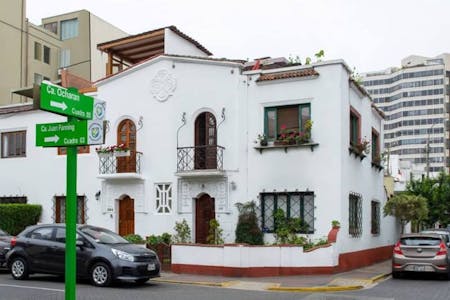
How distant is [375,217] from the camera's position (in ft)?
82.6

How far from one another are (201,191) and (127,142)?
12.1 feet

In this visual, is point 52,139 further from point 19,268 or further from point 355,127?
point 355,127

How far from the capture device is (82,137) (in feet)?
23.2

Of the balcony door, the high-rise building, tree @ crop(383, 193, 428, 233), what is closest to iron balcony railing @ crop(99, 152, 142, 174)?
the balcony door

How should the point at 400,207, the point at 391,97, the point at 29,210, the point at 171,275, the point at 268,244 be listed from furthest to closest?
the point at 391,97 < the point at 400,207 < the point at 29,210 < the point at 268,244 < the point at 171,275

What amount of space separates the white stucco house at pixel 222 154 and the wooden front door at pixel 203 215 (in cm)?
4

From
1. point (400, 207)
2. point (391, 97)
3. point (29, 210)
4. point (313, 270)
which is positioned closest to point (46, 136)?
point (313, 270)

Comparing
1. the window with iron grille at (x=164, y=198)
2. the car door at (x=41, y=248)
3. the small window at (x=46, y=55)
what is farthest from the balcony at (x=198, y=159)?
the small window at (x=46, y=55)

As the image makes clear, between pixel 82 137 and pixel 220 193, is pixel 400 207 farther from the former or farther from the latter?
pixel 82 137

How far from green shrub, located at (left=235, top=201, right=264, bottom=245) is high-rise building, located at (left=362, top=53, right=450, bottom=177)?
347ft

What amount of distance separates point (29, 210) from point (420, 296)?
1560 centimetres

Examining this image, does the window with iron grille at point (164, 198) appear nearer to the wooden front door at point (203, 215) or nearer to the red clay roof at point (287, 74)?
the wooden front door at point (203, 215)

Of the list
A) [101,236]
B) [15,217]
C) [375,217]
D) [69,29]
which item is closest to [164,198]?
[101,236]

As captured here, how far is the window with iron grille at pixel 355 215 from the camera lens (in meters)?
20.5
